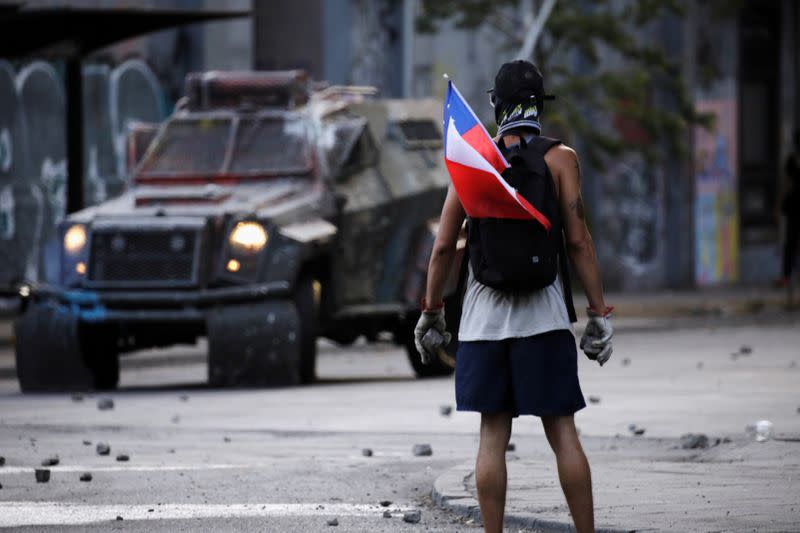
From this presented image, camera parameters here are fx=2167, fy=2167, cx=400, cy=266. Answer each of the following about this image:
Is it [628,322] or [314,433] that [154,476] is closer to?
[314,433]

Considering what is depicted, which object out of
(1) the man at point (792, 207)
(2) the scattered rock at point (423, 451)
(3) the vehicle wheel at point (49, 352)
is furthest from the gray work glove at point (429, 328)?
(1) the man at point (792, 207)

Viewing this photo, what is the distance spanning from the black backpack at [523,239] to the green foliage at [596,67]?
22.9 metres

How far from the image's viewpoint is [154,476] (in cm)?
1066

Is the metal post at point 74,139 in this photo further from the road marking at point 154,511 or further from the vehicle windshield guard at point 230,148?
the road marking at point 154,511

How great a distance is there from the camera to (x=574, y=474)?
24.4ft

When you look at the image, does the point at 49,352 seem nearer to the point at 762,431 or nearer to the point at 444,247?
the point at 762,431

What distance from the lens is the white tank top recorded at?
7.51 metres

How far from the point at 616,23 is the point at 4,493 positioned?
72.6ft

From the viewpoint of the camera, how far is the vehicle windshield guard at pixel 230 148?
18078 mm

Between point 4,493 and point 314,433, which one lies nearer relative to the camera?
point 4,493

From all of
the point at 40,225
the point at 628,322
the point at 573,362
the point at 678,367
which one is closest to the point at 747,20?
the point at 628,322

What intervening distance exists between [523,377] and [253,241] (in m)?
9.34

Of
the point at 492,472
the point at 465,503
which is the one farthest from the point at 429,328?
the point at 465,503

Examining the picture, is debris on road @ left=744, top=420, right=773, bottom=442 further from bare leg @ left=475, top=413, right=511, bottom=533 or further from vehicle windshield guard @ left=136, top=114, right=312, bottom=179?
vehicle windshield guard @ left=136, top=114, right=312, bottom=179
